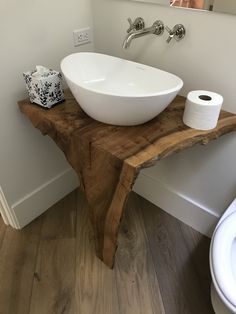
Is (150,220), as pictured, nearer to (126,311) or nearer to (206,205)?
(206,205)

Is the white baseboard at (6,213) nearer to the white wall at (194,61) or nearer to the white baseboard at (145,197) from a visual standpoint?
the white baseboard at (145,197)

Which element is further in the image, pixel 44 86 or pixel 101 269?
pixel 101 269

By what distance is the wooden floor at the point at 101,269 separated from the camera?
1.20 m

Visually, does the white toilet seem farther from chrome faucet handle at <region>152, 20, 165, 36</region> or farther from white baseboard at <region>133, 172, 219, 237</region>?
chrome faucet handle at <region>152, 20, 165, 36</region>

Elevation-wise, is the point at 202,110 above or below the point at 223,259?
above

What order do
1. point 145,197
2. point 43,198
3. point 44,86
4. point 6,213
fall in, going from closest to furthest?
1. point 44,86
2. point 6,213
3. point 43,198
4. point 145,197

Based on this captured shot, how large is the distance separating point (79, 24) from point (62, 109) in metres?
0.53

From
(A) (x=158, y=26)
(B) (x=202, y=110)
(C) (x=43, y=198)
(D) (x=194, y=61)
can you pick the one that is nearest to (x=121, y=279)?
(C) (x=43, y=198)

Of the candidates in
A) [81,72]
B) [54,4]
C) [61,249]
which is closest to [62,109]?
[81,72]

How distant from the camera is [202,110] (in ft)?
3.10

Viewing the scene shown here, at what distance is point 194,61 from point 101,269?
108cm

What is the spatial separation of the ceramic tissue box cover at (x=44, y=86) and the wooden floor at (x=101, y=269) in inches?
30.3

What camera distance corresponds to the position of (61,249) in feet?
4.69

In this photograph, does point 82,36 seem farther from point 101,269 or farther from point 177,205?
point 101,269
